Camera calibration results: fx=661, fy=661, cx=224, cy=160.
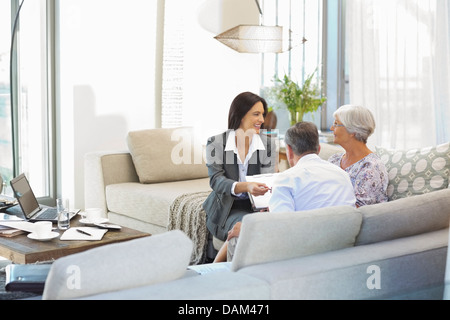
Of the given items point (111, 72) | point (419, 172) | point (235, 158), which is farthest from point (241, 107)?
point (111, 72)

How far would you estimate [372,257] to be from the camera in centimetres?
222

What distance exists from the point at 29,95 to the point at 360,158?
3.48 m

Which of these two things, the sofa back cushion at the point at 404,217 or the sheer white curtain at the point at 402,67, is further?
the sheer white curtain at the point at 402,67

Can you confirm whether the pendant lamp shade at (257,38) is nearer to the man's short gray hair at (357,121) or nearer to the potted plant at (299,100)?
the man's short gray hair at (357,121)

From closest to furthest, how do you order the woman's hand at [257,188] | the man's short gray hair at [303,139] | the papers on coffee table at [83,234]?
the man's short gray hair at [303,139], the papers on coffee table at [83,234], the woman's hand at [257,188]

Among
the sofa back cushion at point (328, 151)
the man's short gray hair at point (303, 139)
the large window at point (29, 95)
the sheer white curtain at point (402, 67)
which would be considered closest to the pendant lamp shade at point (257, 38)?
the sofa back cushion at point (328, 151)

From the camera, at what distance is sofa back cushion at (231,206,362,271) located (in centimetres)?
207

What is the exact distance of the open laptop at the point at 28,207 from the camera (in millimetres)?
3754

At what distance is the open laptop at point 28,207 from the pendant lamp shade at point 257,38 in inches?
59.3

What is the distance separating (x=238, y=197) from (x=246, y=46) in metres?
1.11

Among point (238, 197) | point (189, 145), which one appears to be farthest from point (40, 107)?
point (238, 197)

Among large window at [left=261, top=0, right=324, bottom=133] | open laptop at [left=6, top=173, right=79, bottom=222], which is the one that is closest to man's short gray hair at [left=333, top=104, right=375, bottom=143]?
open laptop at [left=6, top=173, right=79, bottom=222]

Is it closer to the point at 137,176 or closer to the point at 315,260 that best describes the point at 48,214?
the point at 137,176

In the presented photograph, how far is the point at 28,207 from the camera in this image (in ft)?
12.6
